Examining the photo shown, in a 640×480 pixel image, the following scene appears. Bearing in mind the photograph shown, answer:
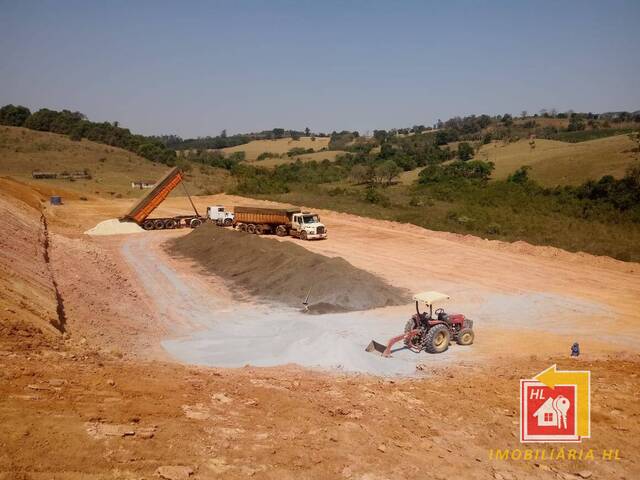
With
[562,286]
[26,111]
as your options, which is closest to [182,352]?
[562,286]

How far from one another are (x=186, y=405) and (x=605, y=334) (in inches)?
600

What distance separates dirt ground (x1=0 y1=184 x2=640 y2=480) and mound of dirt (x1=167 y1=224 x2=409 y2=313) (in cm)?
147

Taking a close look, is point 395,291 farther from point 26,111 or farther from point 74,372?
point 26,111

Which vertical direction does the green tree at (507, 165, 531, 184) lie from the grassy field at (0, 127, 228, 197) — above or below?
below

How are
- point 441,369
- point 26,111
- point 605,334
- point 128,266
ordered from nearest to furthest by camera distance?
point 441,369 < point 605,334 < point 128,266 < point 26,111

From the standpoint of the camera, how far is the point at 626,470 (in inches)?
374

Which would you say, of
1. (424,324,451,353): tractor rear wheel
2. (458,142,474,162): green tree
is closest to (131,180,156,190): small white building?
(424,324,451,353): tractor rear wheel

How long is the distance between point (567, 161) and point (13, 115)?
110 meters

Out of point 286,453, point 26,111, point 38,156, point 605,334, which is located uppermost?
point 26,111

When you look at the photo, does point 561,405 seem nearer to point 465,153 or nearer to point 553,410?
point 553,410

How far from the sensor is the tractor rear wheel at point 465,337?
1677 centimetres

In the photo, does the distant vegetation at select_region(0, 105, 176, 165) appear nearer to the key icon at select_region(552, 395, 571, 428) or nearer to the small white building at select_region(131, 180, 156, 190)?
the small white building at select_region(131, 180, 156, 190)

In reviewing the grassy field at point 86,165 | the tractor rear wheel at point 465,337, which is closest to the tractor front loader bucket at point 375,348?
the tractor rear wheel at point 465,337

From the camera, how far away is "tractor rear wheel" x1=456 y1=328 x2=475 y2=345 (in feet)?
55.0
